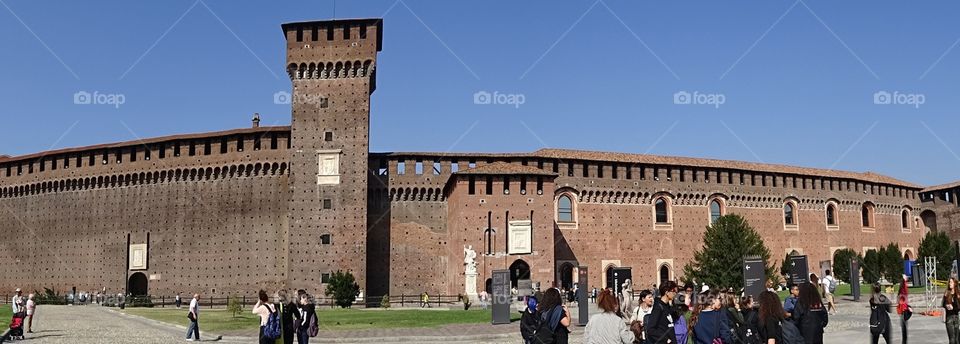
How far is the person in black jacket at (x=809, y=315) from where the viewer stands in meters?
7.73

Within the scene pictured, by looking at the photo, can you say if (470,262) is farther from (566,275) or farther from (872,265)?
(872,265)

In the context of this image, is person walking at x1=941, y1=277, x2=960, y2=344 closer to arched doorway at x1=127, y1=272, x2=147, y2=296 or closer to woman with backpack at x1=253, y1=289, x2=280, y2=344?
woman with backpack at x1=253, y1=289, x2=280, y2=344

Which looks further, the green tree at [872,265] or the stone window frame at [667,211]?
the stone window frame at [667,211]

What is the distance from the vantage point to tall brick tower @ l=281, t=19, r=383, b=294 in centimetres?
3734

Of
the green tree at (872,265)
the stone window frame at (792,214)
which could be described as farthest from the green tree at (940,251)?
the stone window frame at (792,214)

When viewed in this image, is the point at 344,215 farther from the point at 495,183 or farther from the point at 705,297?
the point at 705,297

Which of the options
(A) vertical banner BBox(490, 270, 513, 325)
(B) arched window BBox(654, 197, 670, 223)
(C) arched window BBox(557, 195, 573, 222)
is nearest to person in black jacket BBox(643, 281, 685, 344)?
(A) vertical banner BBox(490, 270, 513, 325)

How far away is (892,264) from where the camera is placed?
4091 cm

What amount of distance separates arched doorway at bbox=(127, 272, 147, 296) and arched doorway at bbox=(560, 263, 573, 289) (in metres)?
20.1

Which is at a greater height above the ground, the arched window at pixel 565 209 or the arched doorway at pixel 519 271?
the arched window at pixel 565 209

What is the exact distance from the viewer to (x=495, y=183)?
3697 centimetres

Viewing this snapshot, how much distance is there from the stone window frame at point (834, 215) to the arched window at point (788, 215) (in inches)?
92.5

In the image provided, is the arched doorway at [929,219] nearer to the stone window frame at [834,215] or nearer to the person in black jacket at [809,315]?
the stone window frame at [834,215]

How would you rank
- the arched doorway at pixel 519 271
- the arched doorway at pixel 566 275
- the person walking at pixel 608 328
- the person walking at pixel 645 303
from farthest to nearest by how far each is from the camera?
1. the arched doorway at pixel 566 275
2. the arched doorway at pixel 519 271
3. the person walking at pixel 645 303
4. the person walking at pixel 608 328
